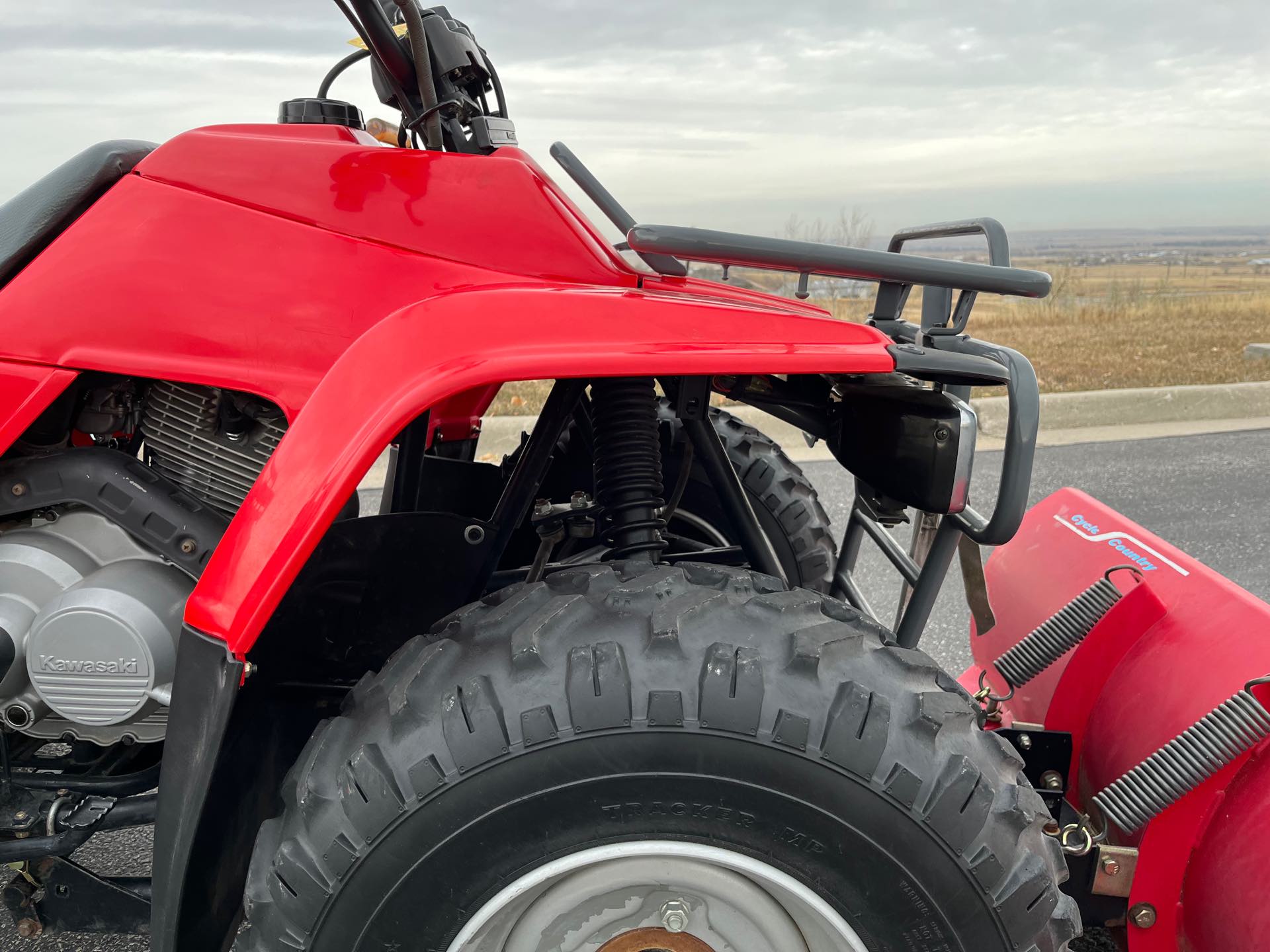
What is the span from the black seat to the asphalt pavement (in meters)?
1.38

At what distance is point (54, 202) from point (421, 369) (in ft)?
2.28

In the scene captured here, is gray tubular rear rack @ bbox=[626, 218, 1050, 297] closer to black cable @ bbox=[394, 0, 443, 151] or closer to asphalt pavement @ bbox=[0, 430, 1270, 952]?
black cable @ bbox=[394, 0, 443, 151]

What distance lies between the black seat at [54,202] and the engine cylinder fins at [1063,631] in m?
1.73

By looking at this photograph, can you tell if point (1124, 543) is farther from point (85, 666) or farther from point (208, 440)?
point (85, 666)

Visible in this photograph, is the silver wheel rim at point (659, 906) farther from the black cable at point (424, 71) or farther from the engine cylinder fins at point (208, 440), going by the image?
the black cable at point (424, 71)

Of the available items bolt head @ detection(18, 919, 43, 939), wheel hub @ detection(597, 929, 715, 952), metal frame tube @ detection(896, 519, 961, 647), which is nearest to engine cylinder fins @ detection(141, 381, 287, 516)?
bolt head @ detection(18, 919, 43, 939)

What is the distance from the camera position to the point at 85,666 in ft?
4.16

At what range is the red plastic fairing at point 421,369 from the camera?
1064mm

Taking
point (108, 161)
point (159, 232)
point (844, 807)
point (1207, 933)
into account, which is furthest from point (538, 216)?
point (1207, 933)

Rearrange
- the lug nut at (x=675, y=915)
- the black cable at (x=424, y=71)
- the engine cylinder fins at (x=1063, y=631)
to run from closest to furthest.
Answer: the lug nut at (x=675, y=915) < the black cable at (x=424, y=71) < the engine cylinder fins at (x=1063, y=631)

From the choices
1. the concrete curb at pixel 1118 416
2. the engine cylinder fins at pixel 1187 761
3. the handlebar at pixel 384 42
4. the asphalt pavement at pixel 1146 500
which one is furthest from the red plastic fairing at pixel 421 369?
→ the concrete curb at pixel 1118 416

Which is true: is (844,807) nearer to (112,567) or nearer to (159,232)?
(112,567)

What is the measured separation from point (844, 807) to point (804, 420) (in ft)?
2.43

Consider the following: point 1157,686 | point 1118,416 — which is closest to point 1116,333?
point 1118,416
